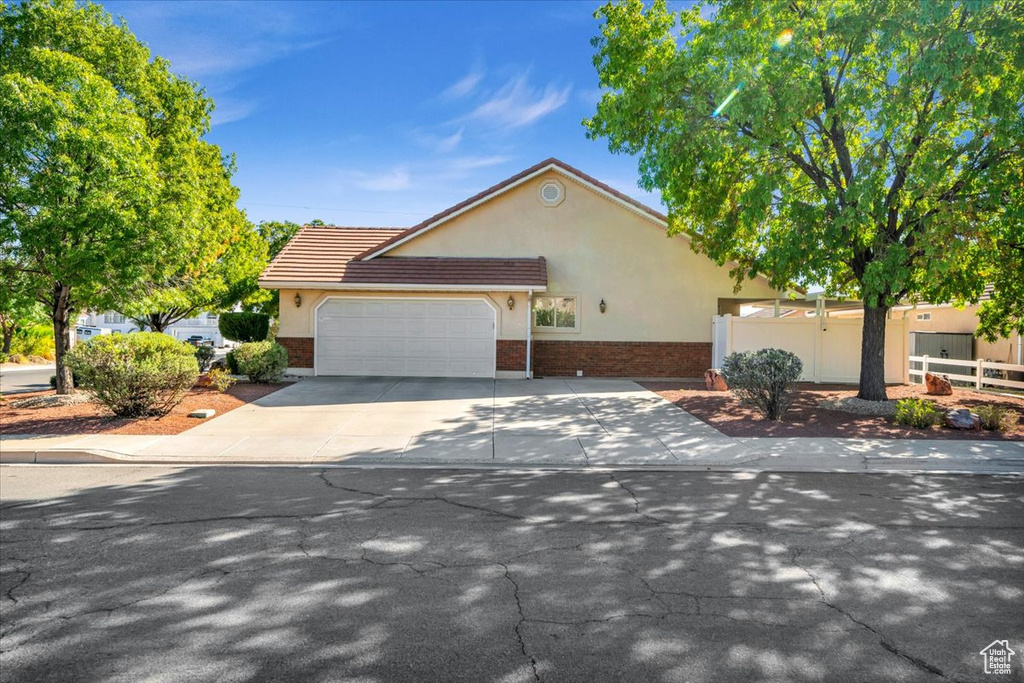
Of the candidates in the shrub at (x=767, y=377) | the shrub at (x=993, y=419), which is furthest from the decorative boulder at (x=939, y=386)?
the shrub at (x=767, y=377)

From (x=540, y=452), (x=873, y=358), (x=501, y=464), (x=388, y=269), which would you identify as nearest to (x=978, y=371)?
(x=873, y=358)

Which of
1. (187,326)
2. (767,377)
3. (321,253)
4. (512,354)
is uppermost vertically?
(321,253)

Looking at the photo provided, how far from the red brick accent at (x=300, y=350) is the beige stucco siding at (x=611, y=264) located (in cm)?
388

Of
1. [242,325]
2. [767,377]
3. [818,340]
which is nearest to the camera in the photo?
[767,377]

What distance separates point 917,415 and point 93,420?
14604 mm

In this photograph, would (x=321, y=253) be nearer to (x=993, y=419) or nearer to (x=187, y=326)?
(x=993, y=419)

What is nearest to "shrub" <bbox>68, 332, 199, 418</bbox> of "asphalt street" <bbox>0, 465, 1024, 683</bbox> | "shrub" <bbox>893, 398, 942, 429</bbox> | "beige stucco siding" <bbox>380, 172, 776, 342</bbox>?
"asphalt street" <bbox>0, 465, 1024, 683</bbox>

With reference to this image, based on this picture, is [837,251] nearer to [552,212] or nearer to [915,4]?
[915,4]

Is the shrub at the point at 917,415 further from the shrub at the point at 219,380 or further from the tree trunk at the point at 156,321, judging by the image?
the tree trunk at the point at 156,321

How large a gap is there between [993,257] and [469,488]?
11.3m

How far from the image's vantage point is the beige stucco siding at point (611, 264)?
19688mm

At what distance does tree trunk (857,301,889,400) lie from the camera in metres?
13.6

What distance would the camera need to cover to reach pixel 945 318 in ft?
81.4

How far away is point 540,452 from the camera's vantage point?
29.8ft
